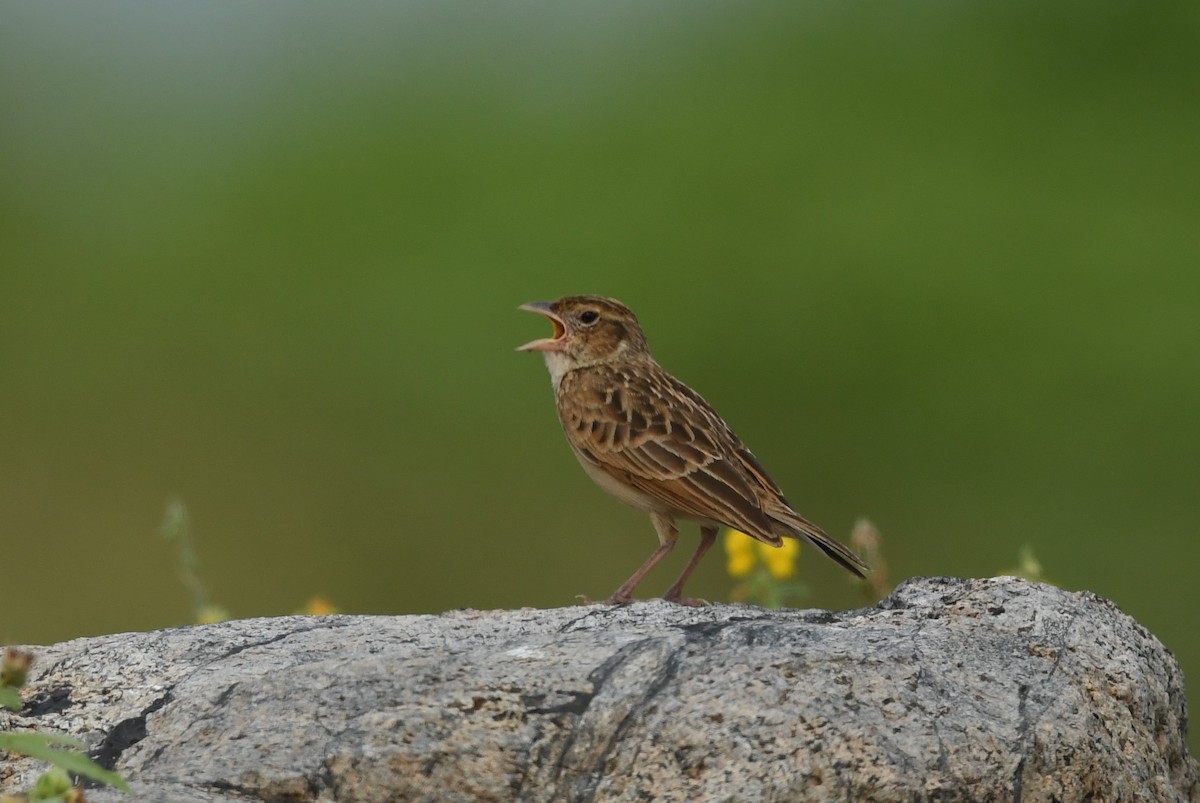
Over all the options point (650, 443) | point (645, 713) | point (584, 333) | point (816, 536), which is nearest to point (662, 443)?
point (650, 443)

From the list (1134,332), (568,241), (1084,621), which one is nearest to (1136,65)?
(1134,332)

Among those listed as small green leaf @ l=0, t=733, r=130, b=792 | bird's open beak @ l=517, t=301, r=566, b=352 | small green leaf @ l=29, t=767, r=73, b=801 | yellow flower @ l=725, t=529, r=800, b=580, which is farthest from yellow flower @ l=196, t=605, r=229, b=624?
small green leaf @ l=29, t=767, r=73, b=801

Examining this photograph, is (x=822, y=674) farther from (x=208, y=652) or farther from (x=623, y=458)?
(x=623, y=458)

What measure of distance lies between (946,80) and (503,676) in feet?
36.0

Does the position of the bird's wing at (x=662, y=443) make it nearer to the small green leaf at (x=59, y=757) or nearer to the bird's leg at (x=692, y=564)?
the bird's leg at (x=692, y=564)

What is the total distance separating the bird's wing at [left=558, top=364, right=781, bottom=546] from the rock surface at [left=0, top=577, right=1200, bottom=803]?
191 centimetres

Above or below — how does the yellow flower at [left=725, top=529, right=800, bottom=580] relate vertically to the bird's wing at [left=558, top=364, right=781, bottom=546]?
below

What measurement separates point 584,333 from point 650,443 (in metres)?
1.09

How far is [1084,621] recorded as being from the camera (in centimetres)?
456

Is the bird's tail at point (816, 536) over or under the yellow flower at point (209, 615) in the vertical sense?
over

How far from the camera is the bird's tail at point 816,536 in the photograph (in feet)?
20.2

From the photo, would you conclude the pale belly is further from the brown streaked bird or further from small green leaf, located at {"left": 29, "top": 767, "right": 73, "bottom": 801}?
small green leaf, located at {"left": 29, "top": 767, "right": 73, "bottom": 801}

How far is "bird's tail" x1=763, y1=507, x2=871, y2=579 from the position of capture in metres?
6.15

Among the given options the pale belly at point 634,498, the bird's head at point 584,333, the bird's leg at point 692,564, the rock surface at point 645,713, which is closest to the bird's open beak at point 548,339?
the bird's head at point 584,333
